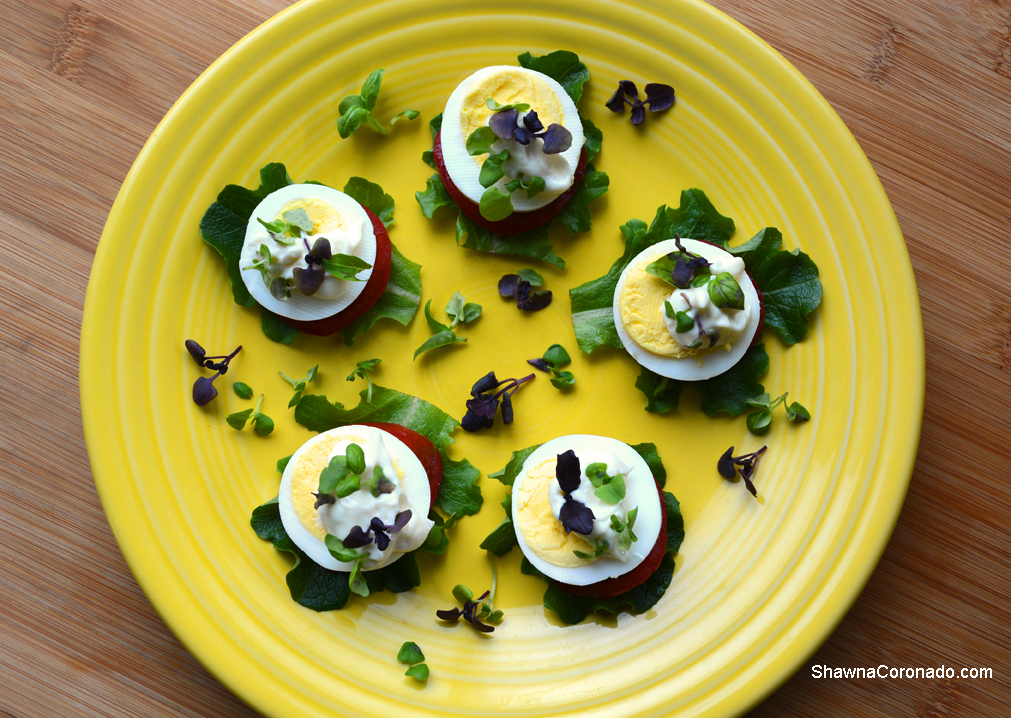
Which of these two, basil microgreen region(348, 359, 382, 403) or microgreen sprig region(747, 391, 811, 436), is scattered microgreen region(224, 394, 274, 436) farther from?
microgreen sprig region(747, 391, 811, 436)

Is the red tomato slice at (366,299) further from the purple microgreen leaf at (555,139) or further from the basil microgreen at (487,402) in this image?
the purple microgreen leaf at (555,139)

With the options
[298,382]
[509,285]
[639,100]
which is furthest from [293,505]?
[639,100]

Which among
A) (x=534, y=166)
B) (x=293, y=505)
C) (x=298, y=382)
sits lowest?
(x=293, y=505)

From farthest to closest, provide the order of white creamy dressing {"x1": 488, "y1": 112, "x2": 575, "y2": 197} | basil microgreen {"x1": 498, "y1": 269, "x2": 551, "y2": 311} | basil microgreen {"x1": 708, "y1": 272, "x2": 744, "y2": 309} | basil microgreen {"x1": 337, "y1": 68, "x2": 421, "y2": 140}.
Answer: basil microgreen {"x1": 498, "y1": 269, "x2": 551, "y2": 311} < basil microgreen {"x1": 337, "y1": 68, "x2": 421, "y2": 140} < white creamy dressing {"x1": 488, "y1": 112, "x2": 575, "y2": 197} < basil microgreen {"x1": 708, "y1": 272, "x2": 744, "y2": 309}

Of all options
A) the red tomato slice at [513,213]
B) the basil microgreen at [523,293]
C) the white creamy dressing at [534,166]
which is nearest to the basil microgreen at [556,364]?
the basil microgreen at [523,293]

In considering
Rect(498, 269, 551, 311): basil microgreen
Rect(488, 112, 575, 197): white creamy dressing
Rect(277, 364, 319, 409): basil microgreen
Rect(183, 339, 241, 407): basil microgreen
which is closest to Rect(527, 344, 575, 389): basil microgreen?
Rect(498, 269, 551, 311): basil microgreen

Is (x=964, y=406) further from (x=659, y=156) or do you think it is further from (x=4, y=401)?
(x=4, y=401)

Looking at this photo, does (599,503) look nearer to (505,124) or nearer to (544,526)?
(544,526)
